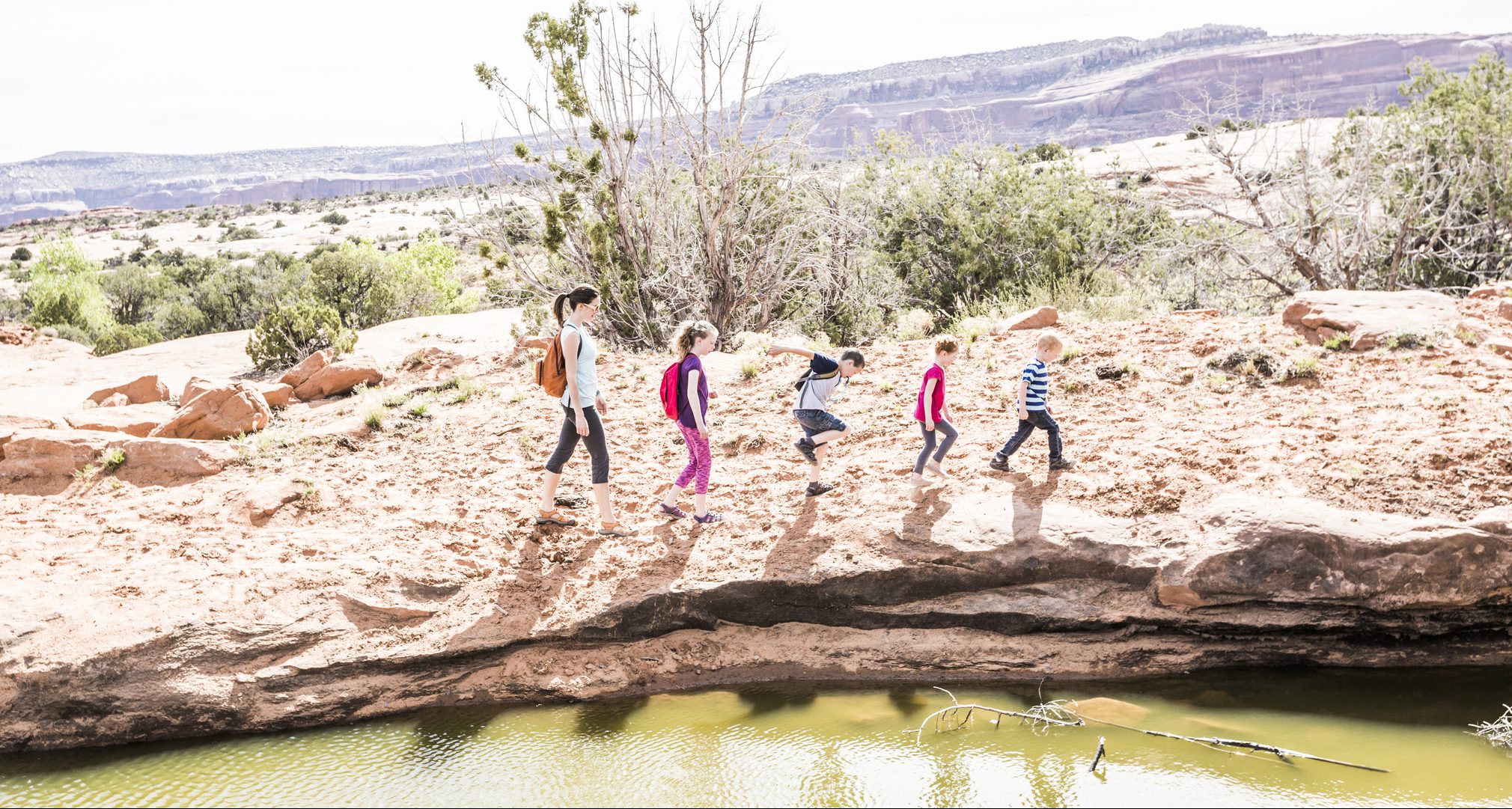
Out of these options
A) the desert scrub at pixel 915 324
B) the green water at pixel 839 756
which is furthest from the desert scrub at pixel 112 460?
the desert scrub at pixel 915 324

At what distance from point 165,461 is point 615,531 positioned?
14.2ft

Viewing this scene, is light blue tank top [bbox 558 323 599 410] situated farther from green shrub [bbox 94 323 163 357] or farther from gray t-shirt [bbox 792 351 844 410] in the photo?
green shrub [bbox 94 323 163 357]

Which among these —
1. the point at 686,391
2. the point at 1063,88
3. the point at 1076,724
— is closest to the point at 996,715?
the point at 1076,724

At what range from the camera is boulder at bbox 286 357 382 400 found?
33.8 ft

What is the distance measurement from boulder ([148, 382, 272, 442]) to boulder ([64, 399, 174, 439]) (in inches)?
6.9

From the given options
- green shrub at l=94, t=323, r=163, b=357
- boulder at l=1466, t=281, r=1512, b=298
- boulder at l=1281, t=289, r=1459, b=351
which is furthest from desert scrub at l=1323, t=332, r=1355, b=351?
green shrub at l=94, t=323, r=163, b=357

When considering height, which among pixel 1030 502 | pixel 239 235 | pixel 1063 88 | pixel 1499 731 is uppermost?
pixel 1063 88

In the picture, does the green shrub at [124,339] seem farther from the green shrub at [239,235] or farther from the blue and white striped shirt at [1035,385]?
the green shrub at [239,235]

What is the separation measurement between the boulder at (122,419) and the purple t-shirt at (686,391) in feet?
20.2

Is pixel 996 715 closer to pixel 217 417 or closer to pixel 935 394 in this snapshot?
pixel 935 394

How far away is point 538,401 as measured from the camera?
9.49m

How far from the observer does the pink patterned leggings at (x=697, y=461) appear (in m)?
6.20

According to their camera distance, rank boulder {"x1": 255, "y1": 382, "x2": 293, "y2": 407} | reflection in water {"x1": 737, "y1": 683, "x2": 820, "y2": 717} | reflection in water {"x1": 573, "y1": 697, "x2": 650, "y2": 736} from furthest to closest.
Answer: boulder {"x1": 255, "y1": 382, "x2": 293, "y2": 407}, reflection in water {"x1": 737, "y1": 683, "x2": 820, "y2": 717}, reflection in water {"x1": 573, "y1": 697, "x2": 650, "y2": 736}

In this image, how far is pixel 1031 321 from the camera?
34.2 ft
